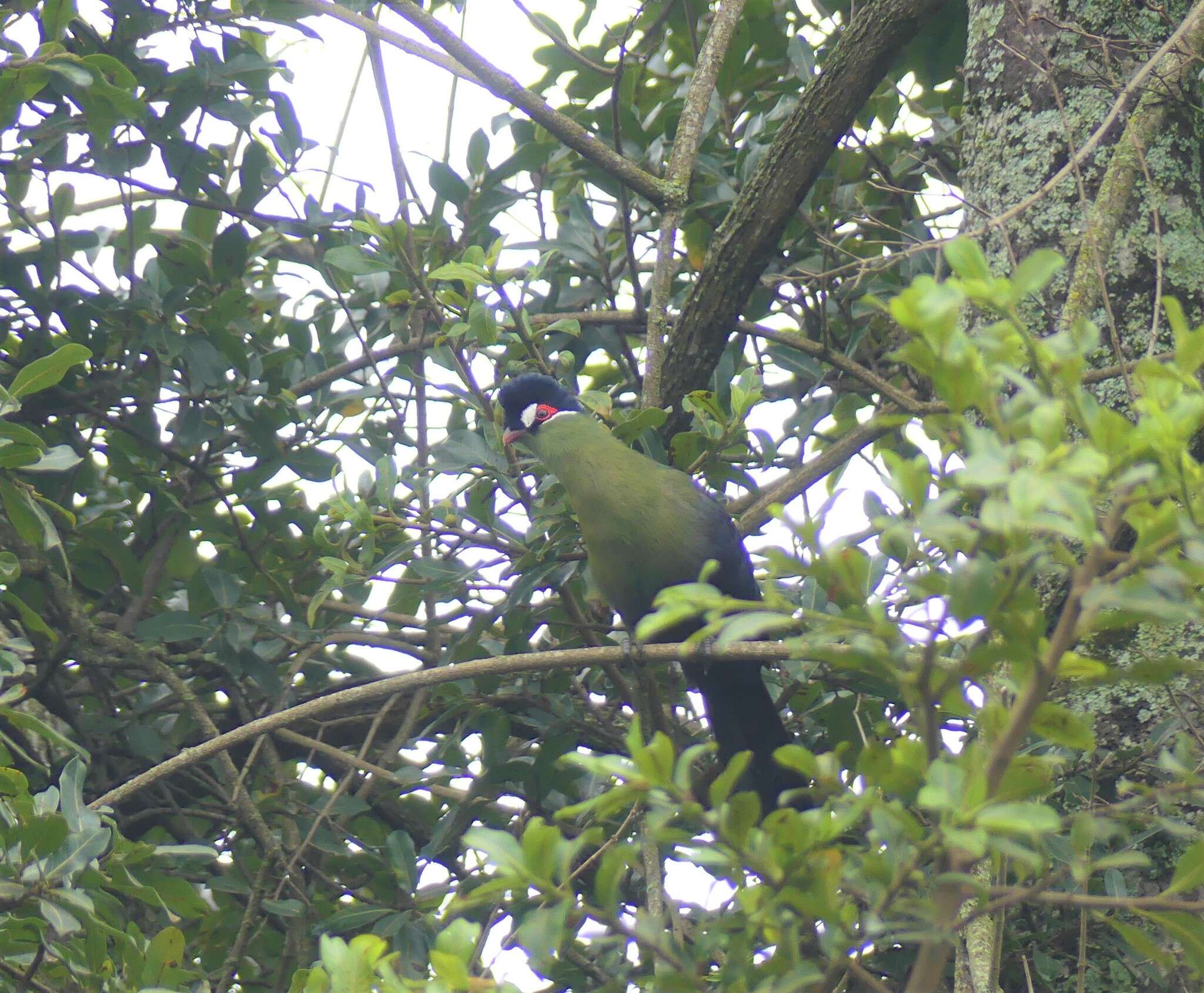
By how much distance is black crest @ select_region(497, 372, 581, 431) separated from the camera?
11.2 ft

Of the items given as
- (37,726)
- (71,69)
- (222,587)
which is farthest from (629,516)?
(71,69)

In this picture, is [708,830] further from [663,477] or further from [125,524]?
[125,524]

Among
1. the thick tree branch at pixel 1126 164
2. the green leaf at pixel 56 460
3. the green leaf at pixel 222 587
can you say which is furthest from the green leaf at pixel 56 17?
the thick tree branch at pixel 1126 164

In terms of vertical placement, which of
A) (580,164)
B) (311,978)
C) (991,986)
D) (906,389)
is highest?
(580,164)

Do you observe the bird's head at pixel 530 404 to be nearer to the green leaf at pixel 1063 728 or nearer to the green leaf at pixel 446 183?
the green leaf at pixel 446 183

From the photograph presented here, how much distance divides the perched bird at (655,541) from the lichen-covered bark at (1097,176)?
94 cm

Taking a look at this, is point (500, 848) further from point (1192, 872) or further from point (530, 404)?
point (530, 404)

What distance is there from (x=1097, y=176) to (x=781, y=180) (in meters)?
0.70

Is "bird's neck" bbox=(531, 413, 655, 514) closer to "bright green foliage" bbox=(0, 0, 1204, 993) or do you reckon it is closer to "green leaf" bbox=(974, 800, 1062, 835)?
"bright green foliage" bbox=(0, 0, 1204, 993)

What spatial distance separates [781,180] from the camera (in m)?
2.94

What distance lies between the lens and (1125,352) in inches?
97.3

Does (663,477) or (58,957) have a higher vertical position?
(663,477)

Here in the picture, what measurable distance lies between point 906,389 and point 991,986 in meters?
2.00

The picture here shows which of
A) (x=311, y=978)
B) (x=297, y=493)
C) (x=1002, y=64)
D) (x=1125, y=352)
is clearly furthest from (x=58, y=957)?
(x=1002, y=64)
